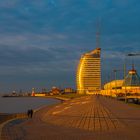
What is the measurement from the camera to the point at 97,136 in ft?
57.1

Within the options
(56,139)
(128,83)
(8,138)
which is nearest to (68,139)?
(56,139)

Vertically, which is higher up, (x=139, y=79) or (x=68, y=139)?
(x=139, y=79)

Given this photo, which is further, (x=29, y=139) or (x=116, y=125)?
(x=116, y=125)

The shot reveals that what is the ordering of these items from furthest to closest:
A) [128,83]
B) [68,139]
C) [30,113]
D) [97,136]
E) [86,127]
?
[128,83] < [30,113] < [86,127] < [97,136] < [68,139]

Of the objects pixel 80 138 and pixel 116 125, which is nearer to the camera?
pixel 80 138

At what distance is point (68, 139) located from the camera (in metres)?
16.2

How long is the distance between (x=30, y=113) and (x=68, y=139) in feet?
97.5

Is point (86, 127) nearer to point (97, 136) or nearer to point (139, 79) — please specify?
point (97, 136)

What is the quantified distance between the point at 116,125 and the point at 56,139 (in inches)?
272

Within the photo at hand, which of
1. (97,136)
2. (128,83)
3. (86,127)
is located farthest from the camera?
(128,83)

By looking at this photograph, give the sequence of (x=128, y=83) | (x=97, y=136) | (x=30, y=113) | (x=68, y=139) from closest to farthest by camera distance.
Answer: (x=68, y=139) < (x=97, y=136) < (x=30, y=113) < (x=128, y=83)

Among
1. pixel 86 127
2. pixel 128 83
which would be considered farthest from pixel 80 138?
pixel 128 83

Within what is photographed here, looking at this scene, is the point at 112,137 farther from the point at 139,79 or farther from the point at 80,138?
the point at 139,79

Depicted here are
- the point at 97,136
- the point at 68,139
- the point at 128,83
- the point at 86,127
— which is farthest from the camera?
the point at 128,83
